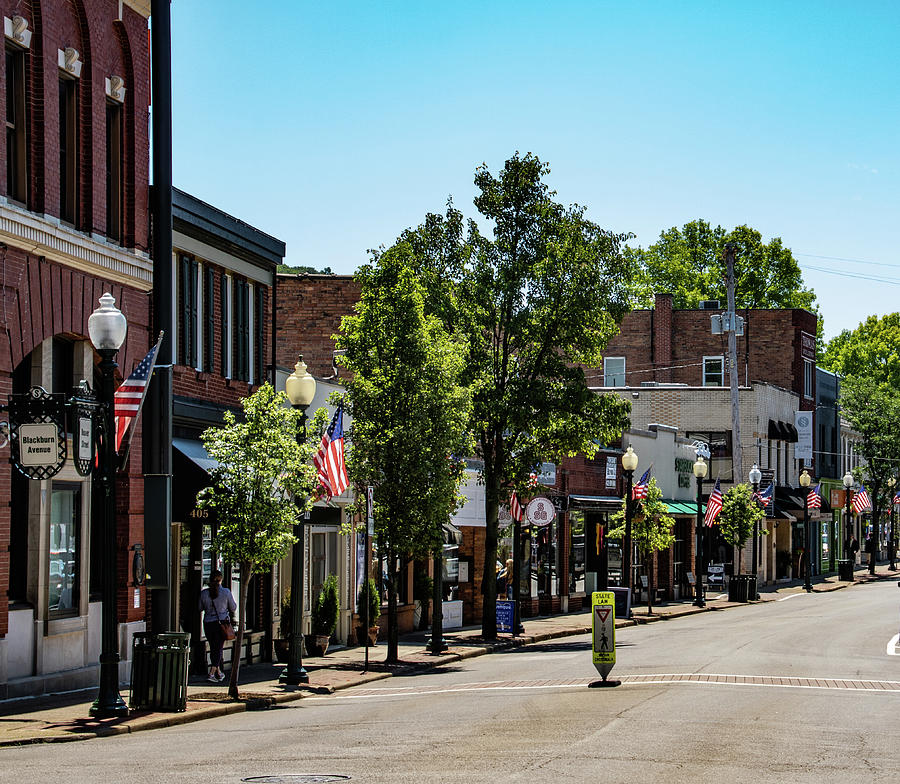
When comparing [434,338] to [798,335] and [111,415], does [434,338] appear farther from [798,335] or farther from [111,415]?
[798,335]

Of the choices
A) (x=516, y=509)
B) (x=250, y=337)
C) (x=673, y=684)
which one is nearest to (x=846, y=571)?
(x=516, y=509)

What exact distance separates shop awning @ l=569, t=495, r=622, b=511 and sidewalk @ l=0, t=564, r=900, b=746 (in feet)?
14.3

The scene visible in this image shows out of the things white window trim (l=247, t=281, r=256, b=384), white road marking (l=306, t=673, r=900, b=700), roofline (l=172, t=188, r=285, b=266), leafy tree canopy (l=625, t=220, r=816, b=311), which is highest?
leafy tree canopy (l=625, t=220, r=816, b=311)

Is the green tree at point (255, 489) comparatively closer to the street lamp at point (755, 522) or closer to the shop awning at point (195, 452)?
the shop awning at point (195, 452)

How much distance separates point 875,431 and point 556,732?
208 ft

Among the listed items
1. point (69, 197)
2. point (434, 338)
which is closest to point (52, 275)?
point (69, 197)

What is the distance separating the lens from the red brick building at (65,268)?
18.7 meters

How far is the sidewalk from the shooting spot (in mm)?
15477

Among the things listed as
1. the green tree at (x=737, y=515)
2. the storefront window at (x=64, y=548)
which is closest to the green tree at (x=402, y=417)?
the storefront window at (x=64, y=548)

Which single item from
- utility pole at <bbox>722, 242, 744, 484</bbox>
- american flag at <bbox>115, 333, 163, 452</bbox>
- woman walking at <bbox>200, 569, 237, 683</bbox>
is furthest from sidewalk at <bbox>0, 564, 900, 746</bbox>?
utility pole at <bbox>722, 242, 744, 484</bbox>

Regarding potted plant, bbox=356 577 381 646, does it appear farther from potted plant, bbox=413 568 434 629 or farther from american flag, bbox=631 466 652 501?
american flag, bbox=631 466 652 501

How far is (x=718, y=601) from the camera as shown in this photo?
50219 millimetres

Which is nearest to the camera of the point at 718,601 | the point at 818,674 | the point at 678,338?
the point at 818,674

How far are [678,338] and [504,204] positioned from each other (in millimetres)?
39729
